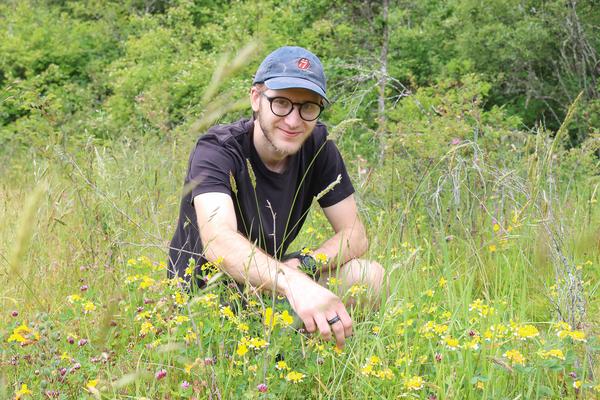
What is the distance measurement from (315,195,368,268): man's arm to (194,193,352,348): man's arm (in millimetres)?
516

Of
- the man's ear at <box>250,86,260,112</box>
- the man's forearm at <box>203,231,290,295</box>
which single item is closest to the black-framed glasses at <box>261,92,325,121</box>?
the man's ear at <box>250,86,260,112</box>

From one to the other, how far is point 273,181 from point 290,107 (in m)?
0.31

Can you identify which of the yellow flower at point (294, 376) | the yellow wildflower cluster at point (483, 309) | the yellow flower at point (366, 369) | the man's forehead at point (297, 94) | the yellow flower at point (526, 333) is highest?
the man's forehead at point (297, 94)

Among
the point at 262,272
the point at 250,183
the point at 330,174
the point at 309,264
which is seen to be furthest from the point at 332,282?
the point at 330,174

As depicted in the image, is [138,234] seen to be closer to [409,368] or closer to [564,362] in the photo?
[409,368]

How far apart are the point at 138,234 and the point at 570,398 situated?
1869 millimetres

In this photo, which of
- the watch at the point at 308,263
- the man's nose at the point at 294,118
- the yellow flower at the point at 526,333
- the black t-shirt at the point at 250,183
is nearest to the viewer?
the yellow flower at the point at 526,333

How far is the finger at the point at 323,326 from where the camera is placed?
5.68ft

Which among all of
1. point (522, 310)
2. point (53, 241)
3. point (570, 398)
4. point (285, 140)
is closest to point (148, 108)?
point (53, 241)

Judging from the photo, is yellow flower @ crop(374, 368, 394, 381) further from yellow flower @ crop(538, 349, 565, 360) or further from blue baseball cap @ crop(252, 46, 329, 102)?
blue baseball cap @ crop(252, 46, 329, 102)

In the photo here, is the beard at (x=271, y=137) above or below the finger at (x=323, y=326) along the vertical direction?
above

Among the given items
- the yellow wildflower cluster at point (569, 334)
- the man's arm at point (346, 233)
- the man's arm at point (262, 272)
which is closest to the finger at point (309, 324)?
the man's arm at point (262, 272)

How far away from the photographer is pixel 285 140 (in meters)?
2.56

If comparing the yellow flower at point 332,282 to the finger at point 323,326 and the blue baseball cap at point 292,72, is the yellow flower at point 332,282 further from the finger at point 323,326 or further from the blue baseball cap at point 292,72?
the blue baseball cap at point 292,72
